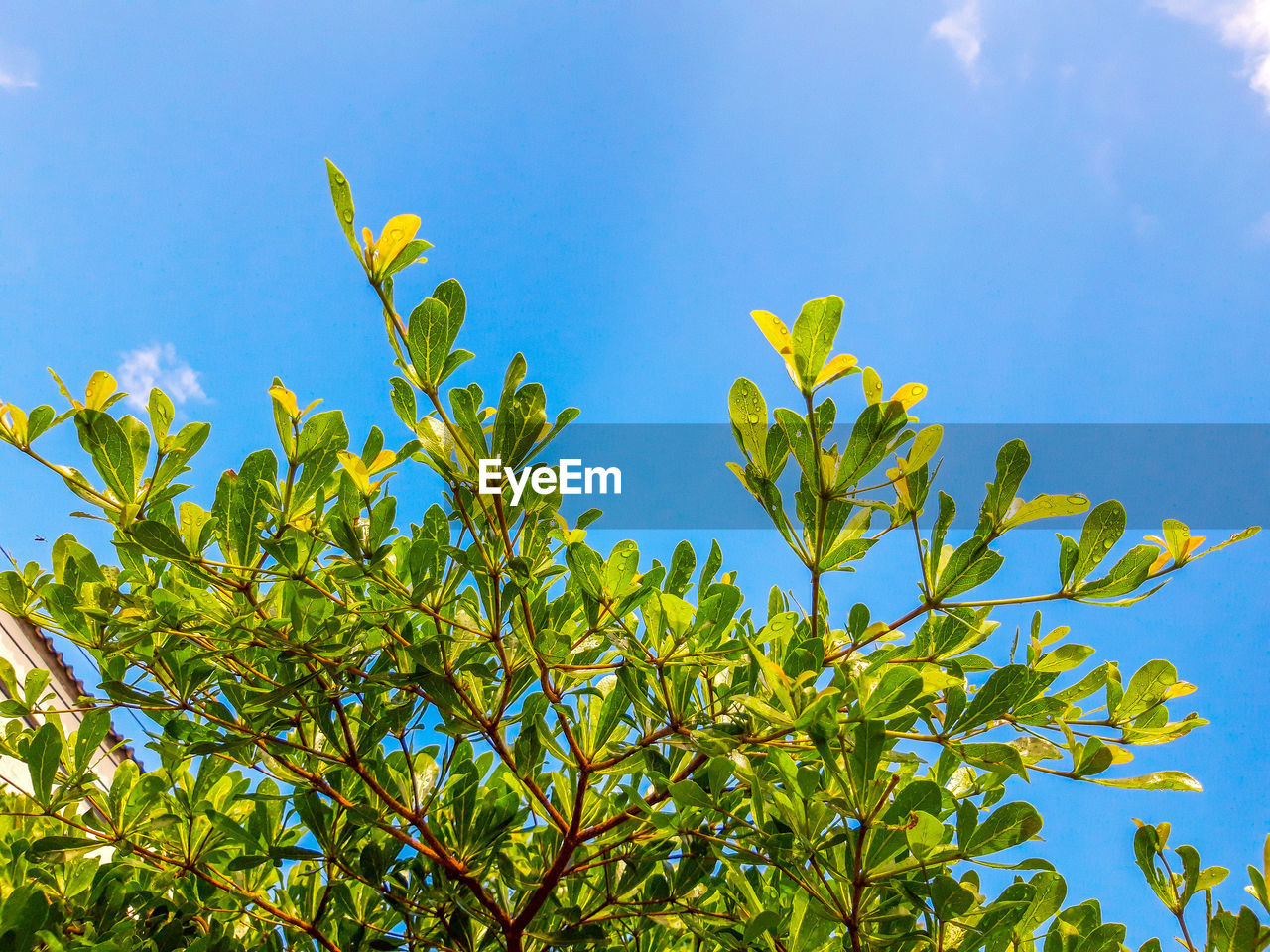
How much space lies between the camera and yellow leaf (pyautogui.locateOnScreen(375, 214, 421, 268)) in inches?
54.7

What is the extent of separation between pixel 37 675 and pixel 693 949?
224 cm

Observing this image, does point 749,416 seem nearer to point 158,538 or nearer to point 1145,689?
point 1145,689

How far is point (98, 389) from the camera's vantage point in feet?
5.69

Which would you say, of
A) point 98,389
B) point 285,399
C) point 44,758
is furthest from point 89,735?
point 285,399

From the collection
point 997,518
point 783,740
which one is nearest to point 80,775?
point 783,740

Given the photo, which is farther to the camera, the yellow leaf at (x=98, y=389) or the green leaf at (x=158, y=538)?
the yellow leaf at (x=98, y=389)

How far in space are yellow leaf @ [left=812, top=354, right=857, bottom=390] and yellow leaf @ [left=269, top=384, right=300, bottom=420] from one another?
1.14 meters

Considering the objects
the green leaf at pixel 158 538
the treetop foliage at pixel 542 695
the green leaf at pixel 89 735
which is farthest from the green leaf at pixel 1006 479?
the green leaf at pixel 89 735

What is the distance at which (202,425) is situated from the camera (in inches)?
74.1

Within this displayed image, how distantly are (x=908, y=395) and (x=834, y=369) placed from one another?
198 millimetres

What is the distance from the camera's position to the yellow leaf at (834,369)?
1.45 m

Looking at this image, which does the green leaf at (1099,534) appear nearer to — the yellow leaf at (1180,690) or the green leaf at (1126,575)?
the green leaf at (1126,575)

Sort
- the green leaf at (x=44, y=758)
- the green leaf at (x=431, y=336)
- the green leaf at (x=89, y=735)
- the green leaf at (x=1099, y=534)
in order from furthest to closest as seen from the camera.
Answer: the green leaf at (x=89, y=735) → the green leaf at (x=44, y=758) → the green leaf at (x=1099, y=534) → the green leaf at (x=431, y=336)

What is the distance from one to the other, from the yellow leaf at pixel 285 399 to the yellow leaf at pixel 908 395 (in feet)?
4.30
